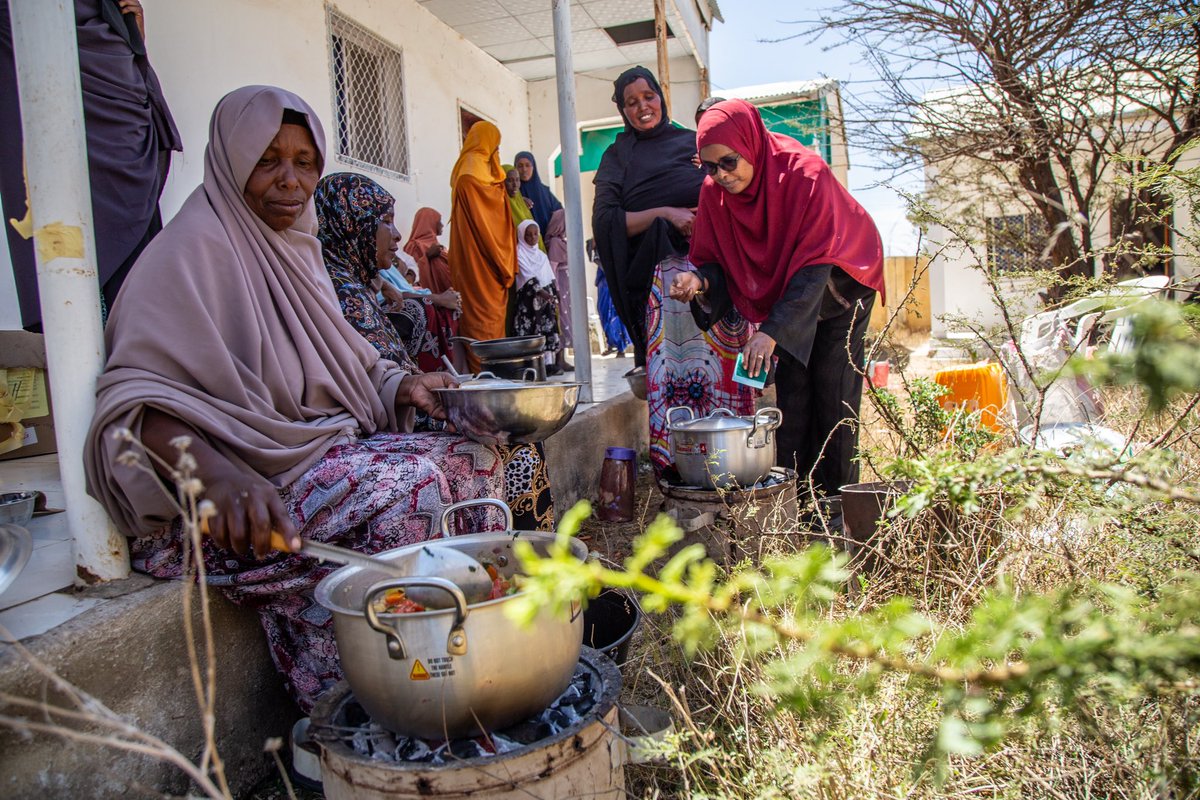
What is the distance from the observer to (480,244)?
252 inches

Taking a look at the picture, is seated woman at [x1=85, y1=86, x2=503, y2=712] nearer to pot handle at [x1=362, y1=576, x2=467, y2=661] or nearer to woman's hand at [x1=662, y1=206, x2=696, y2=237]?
pot handle at [x1=362, y1=576, x2=467, y2=661]

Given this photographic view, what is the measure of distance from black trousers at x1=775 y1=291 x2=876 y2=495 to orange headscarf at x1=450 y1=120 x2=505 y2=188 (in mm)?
3647

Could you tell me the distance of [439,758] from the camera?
145 centimetres

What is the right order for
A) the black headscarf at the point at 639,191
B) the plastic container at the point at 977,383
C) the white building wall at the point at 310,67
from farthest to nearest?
the plastic container at the point at 977,383 → the white building wall at the point at 310,67 → the black headscarf at the point at 639,191

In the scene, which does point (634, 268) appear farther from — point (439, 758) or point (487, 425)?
point (439, 758)

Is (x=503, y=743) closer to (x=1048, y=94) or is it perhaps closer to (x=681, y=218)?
(x=681, y=218)

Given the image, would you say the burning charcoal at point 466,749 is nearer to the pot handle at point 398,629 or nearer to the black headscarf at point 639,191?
the pot handle at point 398,629

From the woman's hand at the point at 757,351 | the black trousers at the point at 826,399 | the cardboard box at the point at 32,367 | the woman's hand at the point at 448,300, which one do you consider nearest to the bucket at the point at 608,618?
the woman's hand at the point at 757,351

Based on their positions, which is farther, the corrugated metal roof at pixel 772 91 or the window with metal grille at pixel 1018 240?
the corrugated metal roof at pixel 772 91

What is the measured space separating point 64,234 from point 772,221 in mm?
2639

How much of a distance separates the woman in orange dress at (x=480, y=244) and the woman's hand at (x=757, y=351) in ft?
11.1

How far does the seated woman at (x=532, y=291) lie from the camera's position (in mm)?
6957

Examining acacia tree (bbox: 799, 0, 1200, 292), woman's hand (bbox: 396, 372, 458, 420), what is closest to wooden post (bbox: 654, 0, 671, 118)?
acacia tree (bbox: 799, 0, 1200, 292)

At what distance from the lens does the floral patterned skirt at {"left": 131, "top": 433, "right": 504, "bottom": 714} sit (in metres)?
1.93
